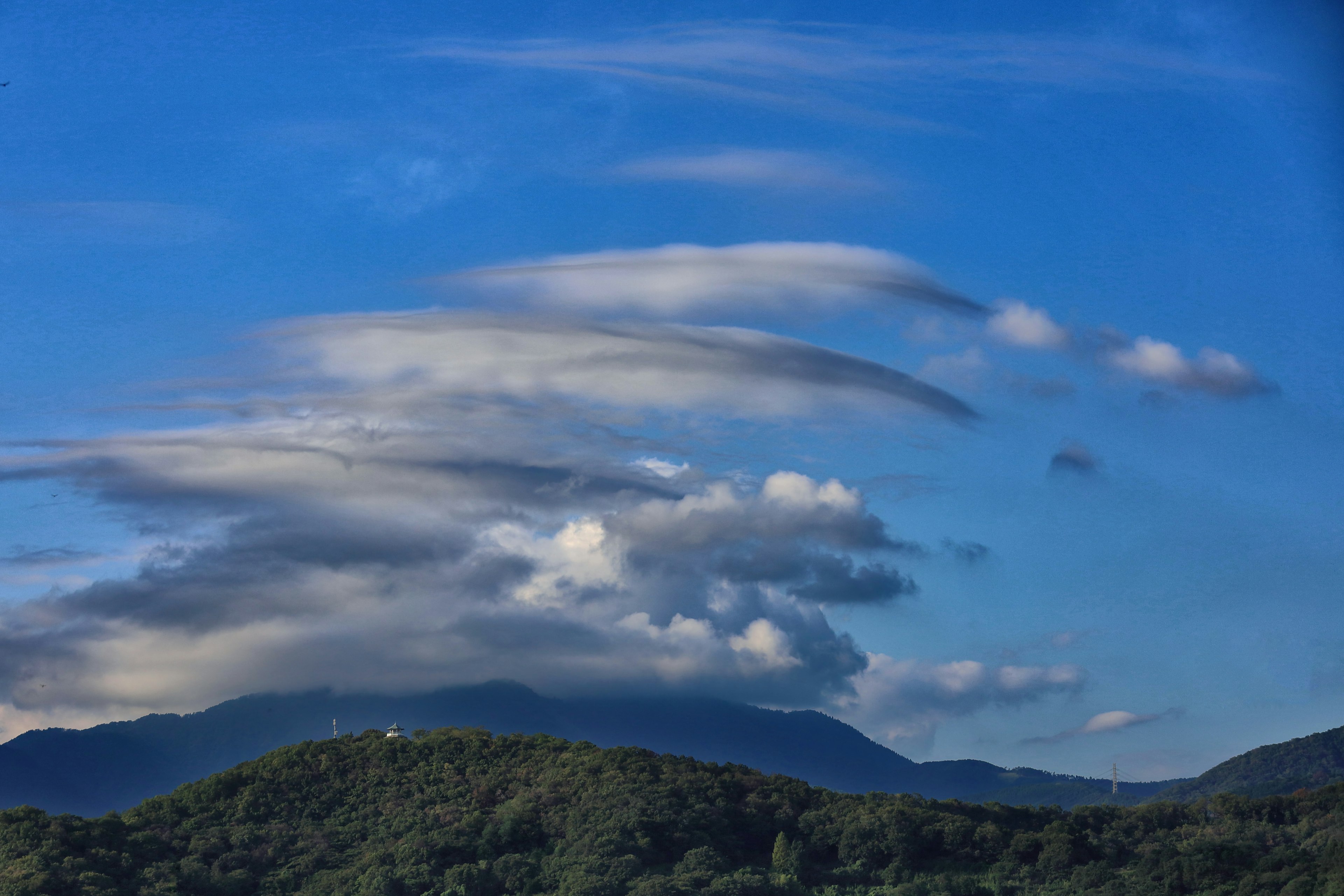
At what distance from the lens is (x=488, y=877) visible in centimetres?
7225

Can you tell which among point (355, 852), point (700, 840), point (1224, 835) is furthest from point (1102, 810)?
point (355, 852)

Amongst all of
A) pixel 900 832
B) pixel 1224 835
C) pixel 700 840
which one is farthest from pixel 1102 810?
pixel 700 840

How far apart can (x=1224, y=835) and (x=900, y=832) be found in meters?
22.4

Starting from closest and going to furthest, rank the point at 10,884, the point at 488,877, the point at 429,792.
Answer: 1. the point at 10,884
2. the point at 488,877
3. the point at 429,792

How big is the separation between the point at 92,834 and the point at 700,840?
108 feet

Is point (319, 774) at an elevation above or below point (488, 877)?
above

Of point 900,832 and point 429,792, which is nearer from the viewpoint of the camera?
point 900,832

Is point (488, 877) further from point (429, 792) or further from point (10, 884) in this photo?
point (10, 884)

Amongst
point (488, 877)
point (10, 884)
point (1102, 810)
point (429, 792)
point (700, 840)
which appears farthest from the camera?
point (1102, 810)

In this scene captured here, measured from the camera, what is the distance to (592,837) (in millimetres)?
75062

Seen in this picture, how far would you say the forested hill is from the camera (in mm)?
71250

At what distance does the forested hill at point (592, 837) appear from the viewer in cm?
7125

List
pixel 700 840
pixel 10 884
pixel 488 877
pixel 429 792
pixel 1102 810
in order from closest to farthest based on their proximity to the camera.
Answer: pixel 10 884 < pixel 488 877 < pixel 700 840 < pixel 429 792 < pixel 1102 810

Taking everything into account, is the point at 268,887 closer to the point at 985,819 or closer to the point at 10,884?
the point at 10,884
